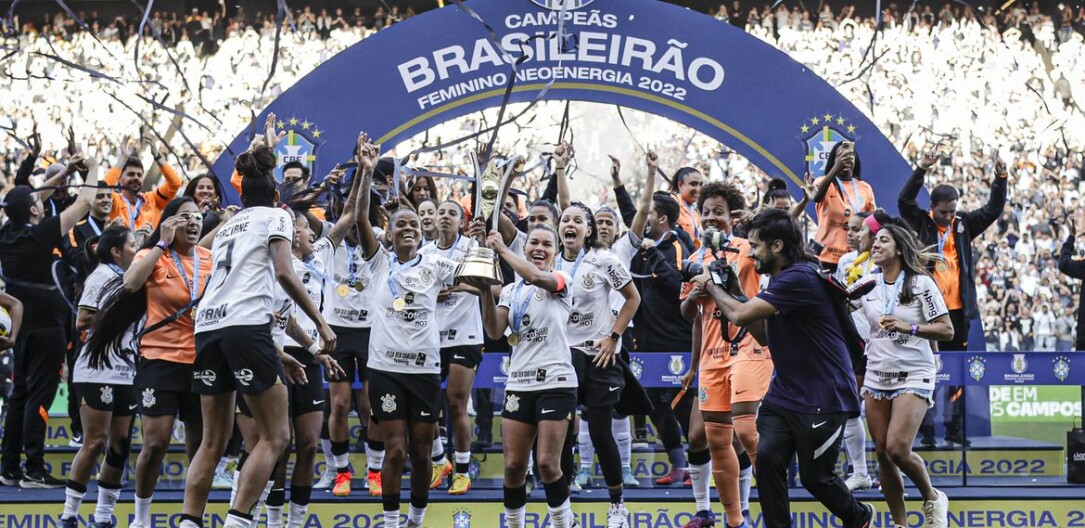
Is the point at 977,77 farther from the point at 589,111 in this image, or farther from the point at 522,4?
the point at 522,4

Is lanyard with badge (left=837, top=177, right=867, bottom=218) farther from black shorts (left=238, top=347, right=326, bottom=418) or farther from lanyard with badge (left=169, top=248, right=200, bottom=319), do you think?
lanyard with badge (left=169, top=248, right=200, bottom=319)

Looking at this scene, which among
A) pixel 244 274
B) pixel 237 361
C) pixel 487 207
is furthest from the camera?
pixel 487 207

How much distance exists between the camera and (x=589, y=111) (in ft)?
76.9

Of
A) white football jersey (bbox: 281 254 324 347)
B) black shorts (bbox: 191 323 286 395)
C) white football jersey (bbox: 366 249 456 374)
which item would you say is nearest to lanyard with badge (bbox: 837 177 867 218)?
white football jersey (bbox: 366 249 456 374)

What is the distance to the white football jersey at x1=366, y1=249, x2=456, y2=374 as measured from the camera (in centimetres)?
799

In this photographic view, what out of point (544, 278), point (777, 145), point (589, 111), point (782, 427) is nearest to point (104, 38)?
point (589, 111)

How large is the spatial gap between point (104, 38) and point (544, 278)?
754 inches

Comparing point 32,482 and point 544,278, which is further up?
point 544,278

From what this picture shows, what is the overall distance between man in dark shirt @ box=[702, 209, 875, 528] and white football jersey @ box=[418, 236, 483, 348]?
2658 millimetres

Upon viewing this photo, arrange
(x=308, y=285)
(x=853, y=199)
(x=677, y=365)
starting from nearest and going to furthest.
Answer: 1. (x=308, y=285)
2. (x=677, y=365)
3. (x=853, y=199)

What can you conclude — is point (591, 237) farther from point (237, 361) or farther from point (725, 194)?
point (237, 361)

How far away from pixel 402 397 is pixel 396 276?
2.51 ft

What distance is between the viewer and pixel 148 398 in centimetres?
759

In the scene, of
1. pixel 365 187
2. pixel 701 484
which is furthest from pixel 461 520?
pixel 365 187
